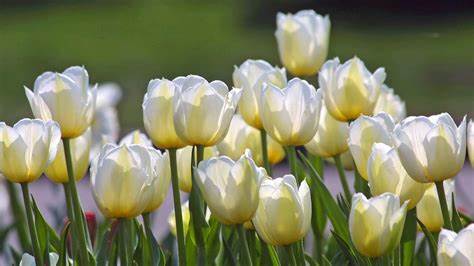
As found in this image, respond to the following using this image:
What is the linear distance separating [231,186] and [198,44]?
10249 millimetres

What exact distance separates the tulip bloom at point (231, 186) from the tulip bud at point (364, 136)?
20 centimetres

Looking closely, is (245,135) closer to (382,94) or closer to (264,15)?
(382,94)

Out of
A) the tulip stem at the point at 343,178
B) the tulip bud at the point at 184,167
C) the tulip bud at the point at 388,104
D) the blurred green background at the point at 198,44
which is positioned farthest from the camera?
the blurred green background at the point at 198,44

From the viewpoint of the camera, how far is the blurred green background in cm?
973

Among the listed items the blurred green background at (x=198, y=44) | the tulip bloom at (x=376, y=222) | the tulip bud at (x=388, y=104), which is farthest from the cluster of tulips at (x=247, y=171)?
the blurred green background at (x=198, y=44)

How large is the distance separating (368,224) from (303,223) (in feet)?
0.28

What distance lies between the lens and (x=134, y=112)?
9062 mm

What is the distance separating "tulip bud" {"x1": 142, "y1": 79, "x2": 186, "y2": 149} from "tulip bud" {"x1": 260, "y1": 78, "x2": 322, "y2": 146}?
0.41 ft

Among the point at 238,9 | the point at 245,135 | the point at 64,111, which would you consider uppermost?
the point at 64,111

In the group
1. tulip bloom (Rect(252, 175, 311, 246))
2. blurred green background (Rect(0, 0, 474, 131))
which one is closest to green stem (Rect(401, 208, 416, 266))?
tulip bloom (Rect(252, 175, 311, 246))

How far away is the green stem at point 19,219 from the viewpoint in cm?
232

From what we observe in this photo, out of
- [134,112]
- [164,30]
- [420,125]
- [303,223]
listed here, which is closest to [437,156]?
[420,125]

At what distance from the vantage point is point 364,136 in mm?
1836

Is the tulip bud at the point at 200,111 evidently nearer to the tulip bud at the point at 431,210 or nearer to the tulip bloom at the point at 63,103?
the tulip bloom at the point at 63,103
